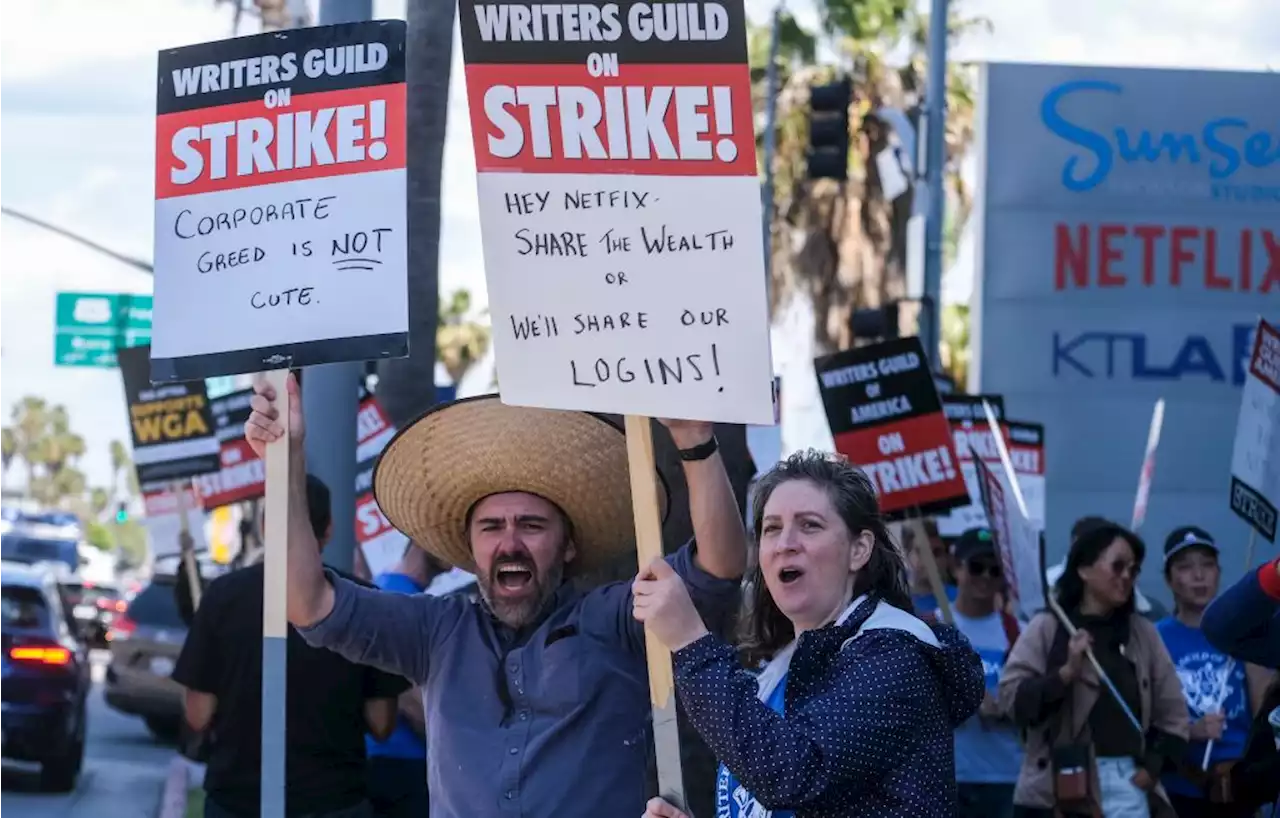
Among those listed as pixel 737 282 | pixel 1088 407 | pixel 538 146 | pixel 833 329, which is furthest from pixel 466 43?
pixel 833 329

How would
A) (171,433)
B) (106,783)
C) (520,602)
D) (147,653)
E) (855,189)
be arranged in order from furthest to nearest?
(855,189), (147,653), (106,783), (171,433), (520,602)

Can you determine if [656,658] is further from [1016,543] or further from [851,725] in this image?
[1016,543]

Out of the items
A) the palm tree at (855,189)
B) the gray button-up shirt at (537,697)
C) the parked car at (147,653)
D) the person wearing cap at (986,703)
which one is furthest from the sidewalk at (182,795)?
the palm tree at (855,189)

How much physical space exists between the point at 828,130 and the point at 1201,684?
939 centimetres

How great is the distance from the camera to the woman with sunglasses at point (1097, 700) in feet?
26.5

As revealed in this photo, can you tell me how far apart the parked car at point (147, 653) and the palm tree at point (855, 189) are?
16548mm

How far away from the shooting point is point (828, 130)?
17594mm

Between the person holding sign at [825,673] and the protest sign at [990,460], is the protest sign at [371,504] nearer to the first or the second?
the protest sign at [990,460]

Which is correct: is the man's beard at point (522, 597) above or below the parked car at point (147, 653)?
above

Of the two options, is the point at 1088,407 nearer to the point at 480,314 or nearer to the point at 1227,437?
the point at 1227,437

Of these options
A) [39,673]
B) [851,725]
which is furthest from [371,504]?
[851,725]

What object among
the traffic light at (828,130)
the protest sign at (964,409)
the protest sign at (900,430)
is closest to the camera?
the protest sign at (900,430)

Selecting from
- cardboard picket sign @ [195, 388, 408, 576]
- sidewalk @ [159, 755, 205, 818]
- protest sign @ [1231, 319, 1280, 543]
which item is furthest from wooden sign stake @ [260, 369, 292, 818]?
sidewalk @ [159, 755, 205, 818]

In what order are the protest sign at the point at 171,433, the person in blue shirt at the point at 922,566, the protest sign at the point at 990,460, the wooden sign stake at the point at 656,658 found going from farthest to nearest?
the protest sign at the point at 171,433 < the protest sign at the point at 990,460 < the person in blue shirt at the point at 922,566 < the wooden sign stake at the point at 656,658
